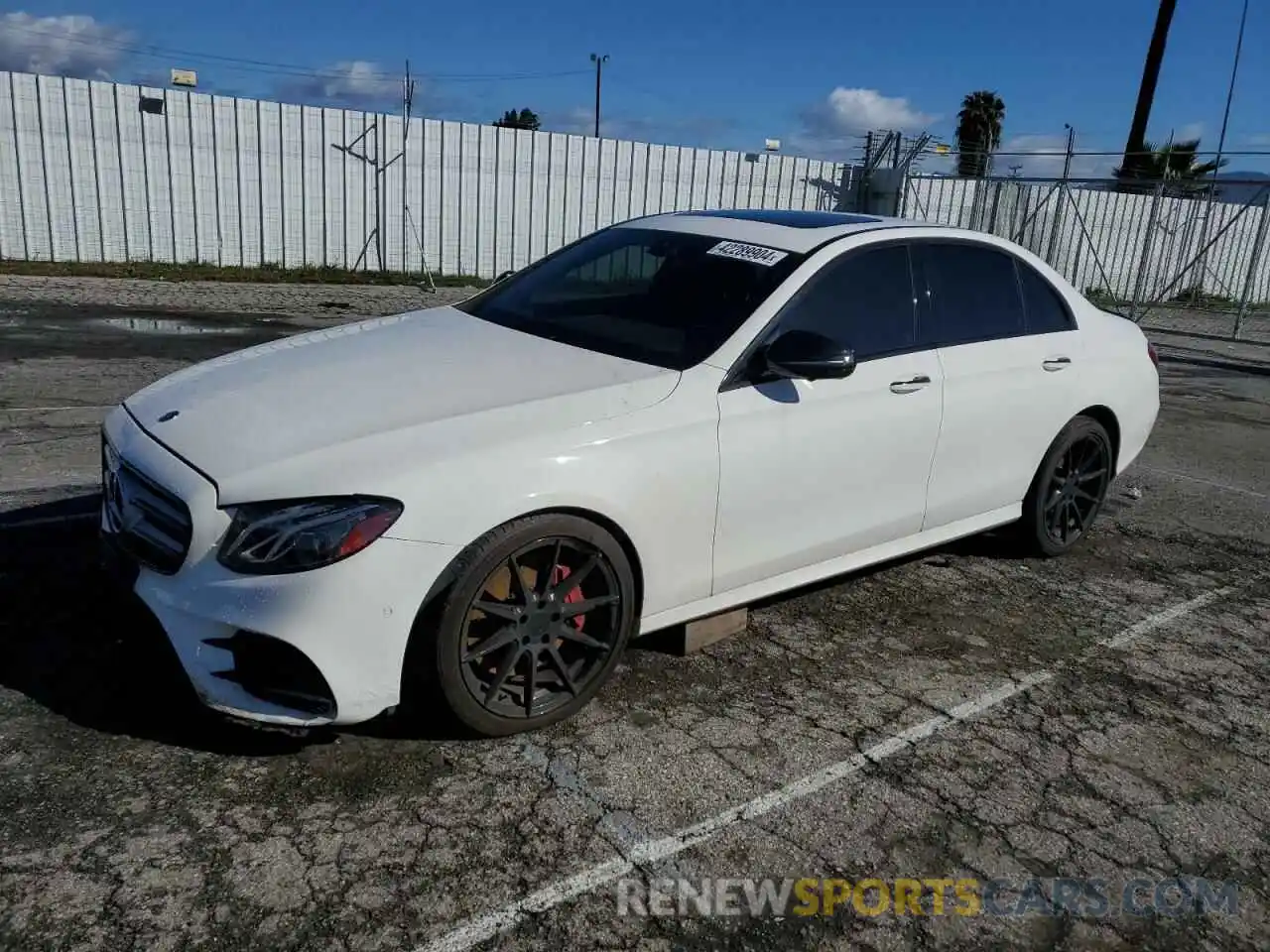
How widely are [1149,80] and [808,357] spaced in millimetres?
29966

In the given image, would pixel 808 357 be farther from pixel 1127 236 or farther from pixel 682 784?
pixel 1127 236

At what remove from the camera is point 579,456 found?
3.15 meters

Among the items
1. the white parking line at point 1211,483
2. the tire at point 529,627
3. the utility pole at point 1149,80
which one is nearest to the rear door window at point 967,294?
the tire at point 529,627

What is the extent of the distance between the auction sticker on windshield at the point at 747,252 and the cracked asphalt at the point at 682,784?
4.91ft

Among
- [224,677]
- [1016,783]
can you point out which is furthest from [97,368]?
[1016,783]

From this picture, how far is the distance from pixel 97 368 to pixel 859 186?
1673 cm

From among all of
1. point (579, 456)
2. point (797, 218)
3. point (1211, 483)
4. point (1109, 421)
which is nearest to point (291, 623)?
point (579, 456)

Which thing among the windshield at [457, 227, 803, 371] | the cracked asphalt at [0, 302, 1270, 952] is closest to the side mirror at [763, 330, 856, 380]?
the windshield at [457, 227, 803, 371]

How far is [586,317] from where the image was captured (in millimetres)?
4129

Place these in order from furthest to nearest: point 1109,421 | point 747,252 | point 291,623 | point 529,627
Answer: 1. point 1109,421
2. point 747,252
3. point 529,627
4. point 291,623

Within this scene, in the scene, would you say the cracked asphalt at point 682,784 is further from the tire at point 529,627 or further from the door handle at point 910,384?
the door handle at point 910,384

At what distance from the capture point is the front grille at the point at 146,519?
2.93 metres

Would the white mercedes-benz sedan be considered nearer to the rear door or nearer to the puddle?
the rear door

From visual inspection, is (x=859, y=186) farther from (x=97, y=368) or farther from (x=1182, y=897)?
(x=1182, y=897)
